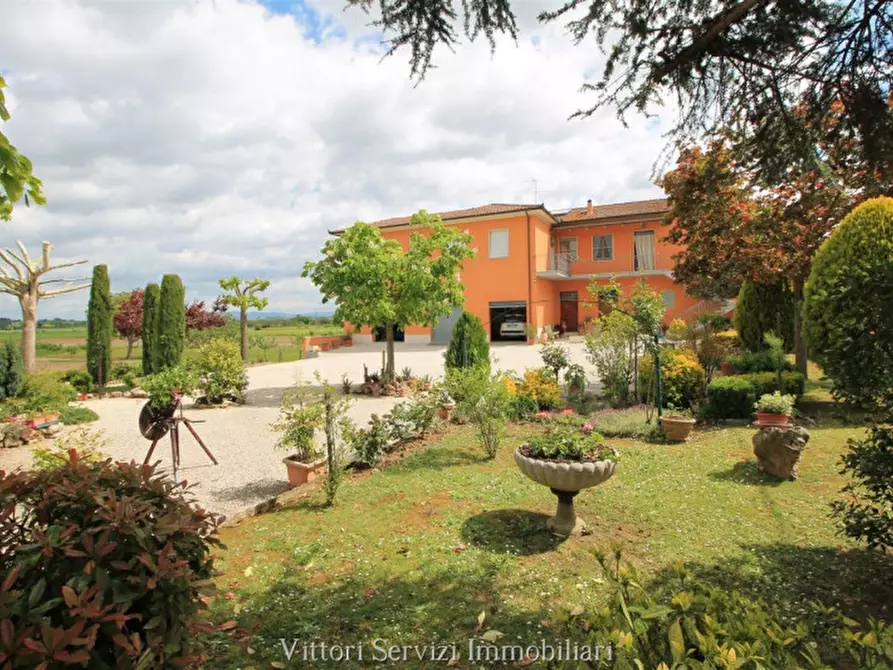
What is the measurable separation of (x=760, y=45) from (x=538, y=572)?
405 cm

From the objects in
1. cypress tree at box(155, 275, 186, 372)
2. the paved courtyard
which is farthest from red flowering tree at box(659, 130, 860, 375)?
cypress tree at box(155, 275, 186, 372)

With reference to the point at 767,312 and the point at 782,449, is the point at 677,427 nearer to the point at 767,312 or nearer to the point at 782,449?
the point at 782,449

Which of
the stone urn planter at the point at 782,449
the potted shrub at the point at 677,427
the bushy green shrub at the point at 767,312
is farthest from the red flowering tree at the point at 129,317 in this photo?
the stone urn planter at the point at 782,449

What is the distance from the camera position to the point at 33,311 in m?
15.1

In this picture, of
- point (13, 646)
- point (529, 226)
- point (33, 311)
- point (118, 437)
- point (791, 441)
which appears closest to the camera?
point (13, 646)

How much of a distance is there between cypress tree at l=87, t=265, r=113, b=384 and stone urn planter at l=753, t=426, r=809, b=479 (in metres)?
17.6

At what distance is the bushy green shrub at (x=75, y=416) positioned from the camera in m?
10.1

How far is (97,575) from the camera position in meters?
1.62

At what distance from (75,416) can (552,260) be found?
2339 cm

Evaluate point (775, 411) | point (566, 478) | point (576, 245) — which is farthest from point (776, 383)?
point (576, 245)

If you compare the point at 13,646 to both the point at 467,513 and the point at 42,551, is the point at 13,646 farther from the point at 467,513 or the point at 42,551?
the point at 467,513

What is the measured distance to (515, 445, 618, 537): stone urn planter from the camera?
170 inches

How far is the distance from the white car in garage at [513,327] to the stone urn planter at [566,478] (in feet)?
74.2

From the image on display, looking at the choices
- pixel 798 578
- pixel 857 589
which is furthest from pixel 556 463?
pixel 857 589
